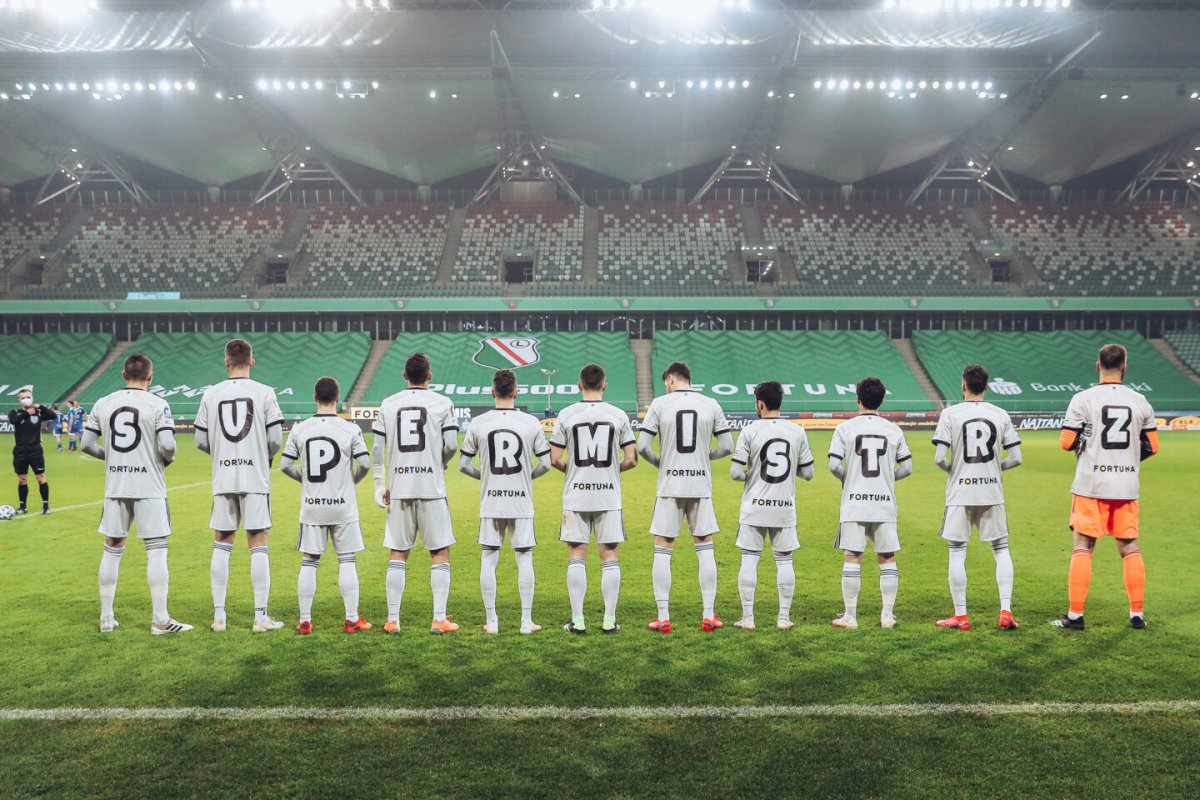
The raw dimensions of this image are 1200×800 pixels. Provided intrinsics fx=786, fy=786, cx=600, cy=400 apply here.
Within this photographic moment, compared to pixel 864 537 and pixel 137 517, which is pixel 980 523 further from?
pixel 137 517

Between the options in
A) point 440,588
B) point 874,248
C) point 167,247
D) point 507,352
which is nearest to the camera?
point 440,588

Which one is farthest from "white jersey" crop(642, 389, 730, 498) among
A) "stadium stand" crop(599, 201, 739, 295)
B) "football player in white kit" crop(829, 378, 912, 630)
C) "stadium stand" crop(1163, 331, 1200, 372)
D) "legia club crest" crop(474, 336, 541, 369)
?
"stadium stand" crop(1163, 331, 1200, 372)

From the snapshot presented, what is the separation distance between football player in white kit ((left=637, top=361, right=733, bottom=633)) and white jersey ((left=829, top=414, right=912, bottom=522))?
1191mm

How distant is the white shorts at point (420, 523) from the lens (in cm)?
734

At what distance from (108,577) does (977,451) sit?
8.30 metres

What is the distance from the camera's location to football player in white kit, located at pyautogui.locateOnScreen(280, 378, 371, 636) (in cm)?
735

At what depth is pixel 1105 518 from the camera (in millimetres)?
7562

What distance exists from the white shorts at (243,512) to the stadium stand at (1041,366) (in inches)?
1632

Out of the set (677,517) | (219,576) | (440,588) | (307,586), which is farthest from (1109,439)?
(219,576)

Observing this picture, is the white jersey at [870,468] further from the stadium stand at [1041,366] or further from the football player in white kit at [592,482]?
the stadium stand at [1041,366]

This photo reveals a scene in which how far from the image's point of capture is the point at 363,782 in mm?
4418

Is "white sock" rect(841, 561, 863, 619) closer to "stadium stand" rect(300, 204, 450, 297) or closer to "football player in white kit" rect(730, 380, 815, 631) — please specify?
"football player in white kit" rect(730, 380, 815, 631)

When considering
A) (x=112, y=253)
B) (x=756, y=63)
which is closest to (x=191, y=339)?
(x=112, y=253)

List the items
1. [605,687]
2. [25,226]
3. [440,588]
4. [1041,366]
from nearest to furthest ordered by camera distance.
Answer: [605,687], [440,588], [1041,366], [25,226]
